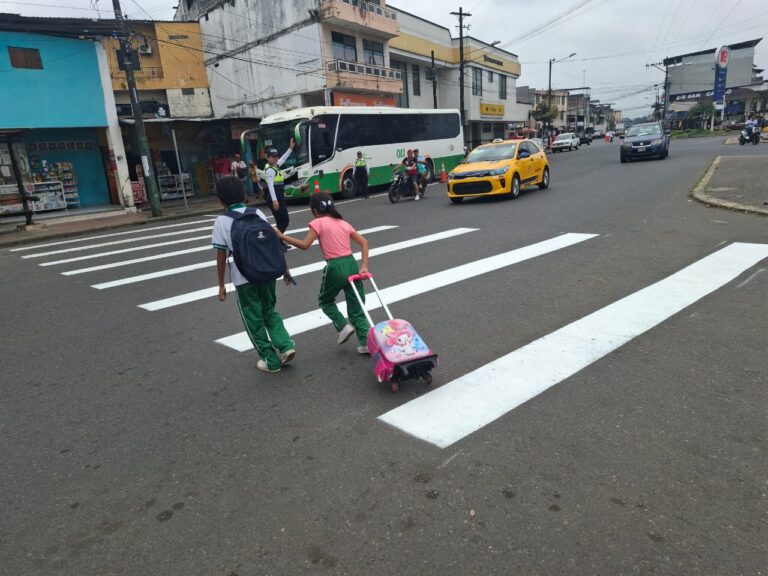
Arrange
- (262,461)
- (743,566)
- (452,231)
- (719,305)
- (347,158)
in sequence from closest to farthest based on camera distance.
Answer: (743,566) → (262,461) → (719,305) → (452,231) → (347,158)

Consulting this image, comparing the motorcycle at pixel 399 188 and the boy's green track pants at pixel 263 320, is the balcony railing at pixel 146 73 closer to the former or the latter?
the motorcycle at pixel 399 188

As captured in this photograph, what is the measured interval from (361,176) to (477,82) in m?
33.2

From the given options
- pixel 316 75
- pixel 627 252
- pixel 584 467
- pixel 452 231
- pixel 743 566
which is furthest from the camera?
pixel 316 75

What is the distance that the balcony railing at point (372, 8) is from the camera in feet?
96.7

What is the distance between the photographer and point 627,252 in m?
7.46

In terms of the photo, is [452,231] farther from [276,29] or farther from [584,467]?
[276,29]

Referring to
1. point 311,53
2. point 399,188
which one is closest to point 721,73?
point 311,53

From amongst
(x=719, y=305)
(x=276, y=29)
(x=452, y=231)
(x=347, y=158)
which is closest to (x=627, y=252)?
(x=719, y=305)

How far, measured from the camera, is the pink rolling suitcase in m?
3.66

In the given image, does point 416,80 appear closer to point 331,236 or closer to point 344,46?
point 344,46

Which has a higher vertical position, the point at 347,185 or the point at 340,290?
the point at 347,185

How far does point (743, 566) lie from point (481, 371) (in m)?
2.12

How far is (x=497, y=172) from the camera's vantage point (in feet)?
46.0

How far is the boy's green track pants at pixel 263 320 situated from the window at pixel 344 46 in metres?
27.6
